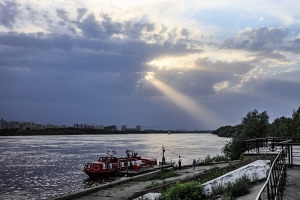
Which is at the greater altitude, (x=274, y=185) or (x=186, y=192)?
(x=274, y=185)

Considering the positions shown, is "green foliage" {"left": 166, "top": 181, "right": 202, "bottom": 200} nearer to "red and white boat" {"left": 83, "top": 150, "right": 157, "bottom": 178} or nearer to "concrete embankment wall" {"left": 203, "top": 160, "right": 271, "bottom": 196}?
"concrete embankment wall" {"left": 203, "top": 160, "right": 271, "bottom": 196}

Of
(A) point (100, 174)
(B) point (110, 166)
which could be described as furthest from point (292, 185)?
(B) point (110, 166)

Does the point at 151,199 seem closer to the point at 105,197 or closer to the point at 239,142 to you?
the point at 105,197

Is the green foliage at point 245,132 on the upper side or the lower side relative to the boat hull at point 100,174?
upper

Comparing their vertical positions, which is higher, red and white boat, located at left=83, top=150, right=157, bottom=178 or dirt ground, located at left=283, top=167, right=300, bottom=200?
dirt ground, located at left=283, top=167, right=300, bottom=200

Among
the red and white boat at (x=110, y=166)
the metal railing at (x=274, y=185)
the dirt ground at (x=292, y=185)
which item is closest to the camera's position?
the metal railing at (x=274, y=185)

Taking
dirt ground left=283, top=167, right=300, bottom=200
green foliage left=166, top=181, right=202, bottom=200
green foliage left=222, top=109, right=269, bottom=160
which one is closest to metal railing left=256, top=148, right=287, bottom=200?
dirt ground left=283, top=167, right=300, bottom=200

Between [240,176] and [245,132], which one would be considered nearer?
[240,176]

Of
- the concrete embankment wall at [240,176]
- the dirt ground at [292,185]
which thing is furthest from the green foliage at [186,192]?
the dirt ground at [292,185]

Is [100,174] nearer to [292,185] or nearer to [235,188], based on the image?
[235,188]

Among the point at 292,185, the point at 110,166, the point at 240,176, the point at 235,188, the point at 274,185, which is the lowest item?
the point at 110,166

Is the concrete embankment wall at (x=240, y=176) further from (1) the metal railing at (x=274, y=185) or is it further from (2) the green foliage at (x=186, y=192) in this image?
(1) the metal railing at (x=274, y=185)

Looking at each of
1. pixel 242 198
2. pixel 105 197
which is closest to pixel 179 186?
pixel 242 198

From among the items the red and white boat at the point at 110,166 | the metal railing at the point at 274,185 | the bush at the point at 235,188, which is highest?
the metal railing at the point at 274,185
